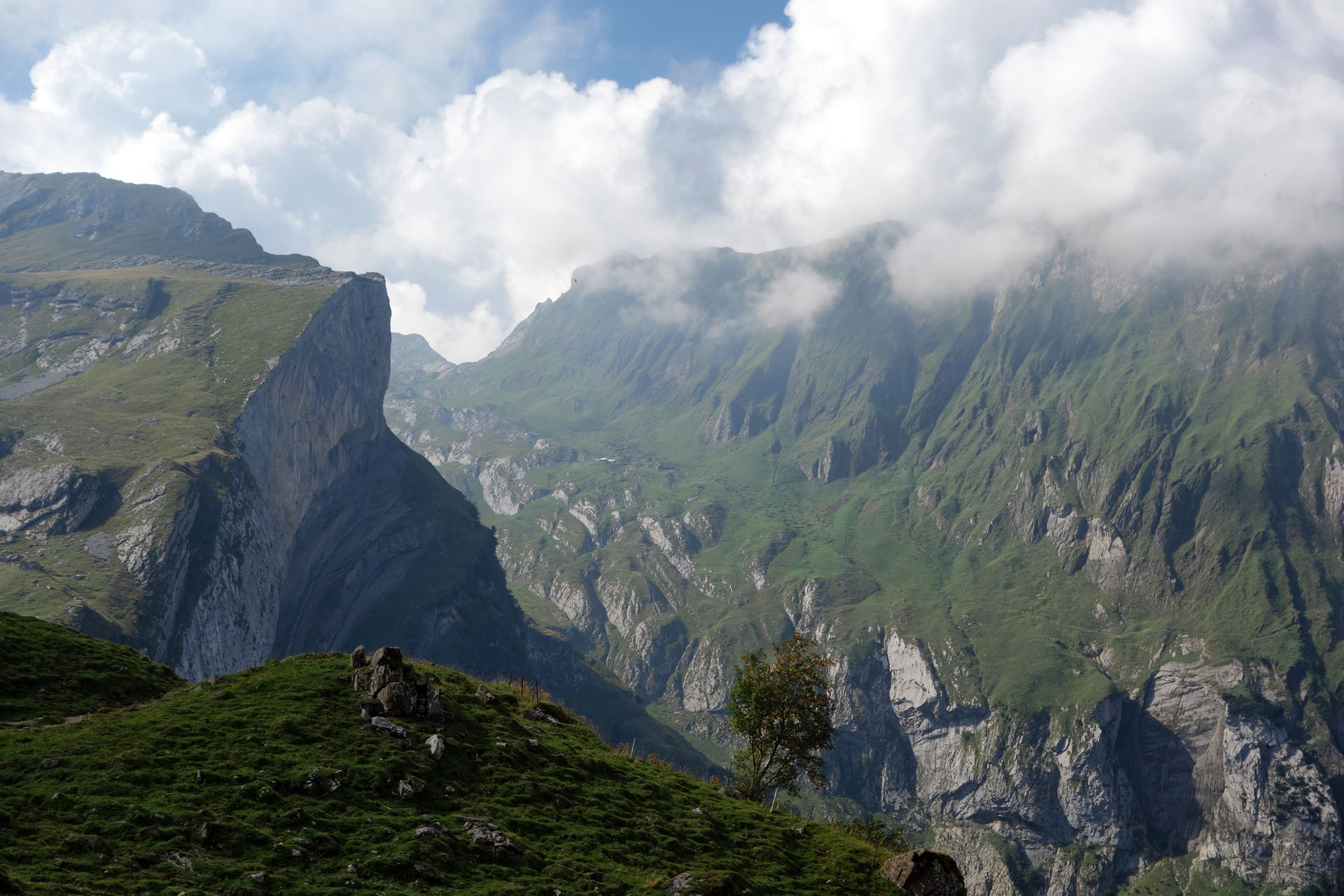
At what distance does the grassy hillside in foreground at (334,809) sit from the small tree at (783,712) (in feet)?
52.1

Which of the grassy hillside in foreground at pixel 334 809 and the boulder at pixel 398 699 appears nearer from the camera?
the grassy hillside in foreground at pixel 334 809

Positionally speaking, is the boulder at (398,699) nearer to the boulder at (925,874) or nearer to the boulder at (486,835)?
the boulder at (486,835)

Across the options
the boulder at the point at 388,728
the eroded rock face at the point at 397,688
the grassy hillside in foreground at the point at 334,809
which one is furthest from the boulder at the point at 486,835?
the eroded rock face at the point at 397,688

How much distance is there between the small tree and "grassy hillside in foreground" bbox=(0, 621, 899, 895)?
15.9 metres

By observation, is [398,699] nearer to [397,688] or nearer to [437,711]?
[397,688]

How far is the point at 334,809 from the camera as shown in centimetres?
3950

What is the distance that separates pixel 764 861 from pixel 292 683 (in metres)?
30.0

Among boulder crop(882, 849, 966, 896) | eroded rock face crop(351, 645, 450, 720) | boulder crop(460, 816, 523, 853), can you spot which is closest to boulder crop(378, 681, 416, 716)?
eroded rock face crop(351, 645, 450, 720)

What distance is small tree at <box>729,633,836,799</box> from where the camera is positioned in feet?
236

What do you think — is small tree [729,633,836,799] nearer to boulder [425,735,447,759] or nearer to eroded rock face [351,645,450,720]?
eroded rock face [351,645,450,720]

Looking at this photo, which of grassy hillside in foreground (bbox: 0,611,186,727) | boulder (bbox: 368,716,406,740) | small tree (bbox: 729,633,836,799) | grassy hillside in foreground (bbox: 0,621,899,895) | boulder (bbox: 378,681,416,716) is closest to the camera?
grassy hillside in foreground (bbox: 0,621,899,895)

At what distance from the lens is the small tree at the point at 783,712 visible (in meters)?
72.0

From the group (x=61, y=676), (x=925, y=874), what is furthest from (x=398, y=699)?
(x=925, y=874)

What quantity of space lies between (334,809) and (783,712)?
42.1 m
